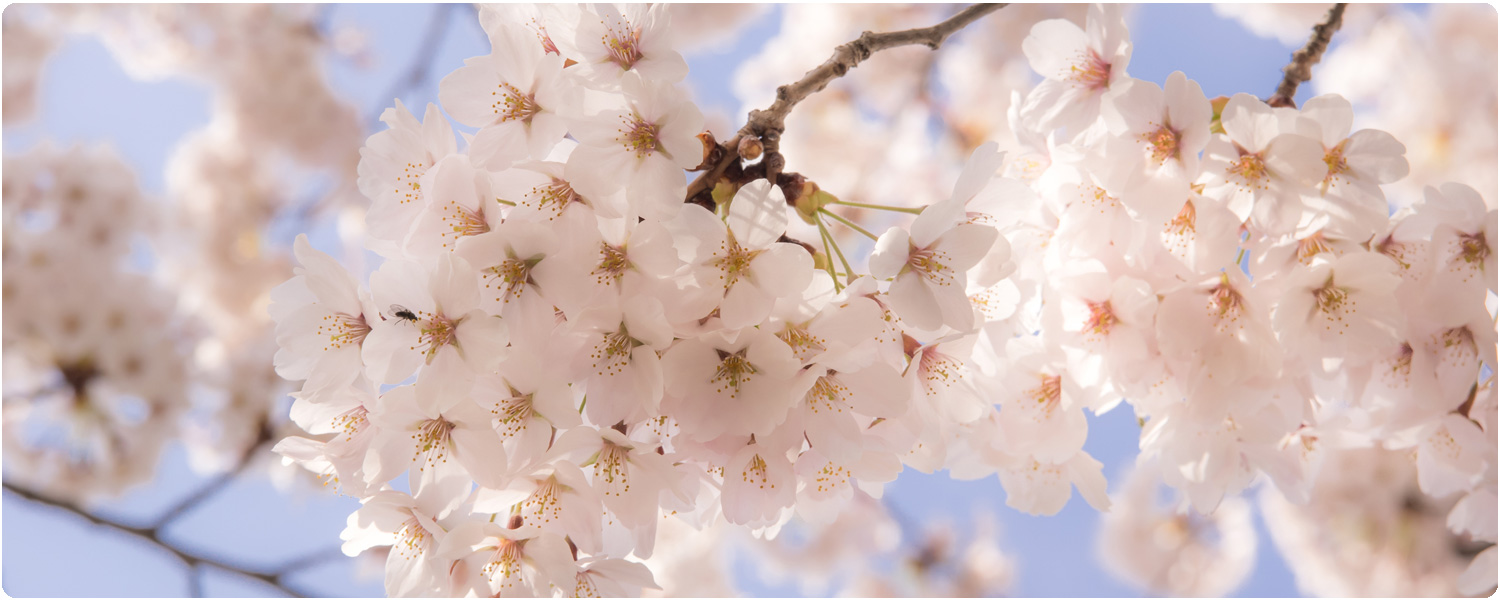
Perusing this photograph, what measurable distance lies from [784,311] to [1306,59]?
938 millimetres

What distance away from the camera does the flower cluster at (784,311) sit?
28.7 inches

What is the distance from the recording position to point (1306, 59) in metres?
1.15

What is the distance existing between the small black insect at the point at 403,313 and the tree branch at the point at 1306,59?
3.60 ft

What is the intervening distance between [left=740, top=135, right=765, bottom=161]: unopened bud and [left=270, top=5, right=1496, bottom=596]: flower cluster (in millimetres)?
32

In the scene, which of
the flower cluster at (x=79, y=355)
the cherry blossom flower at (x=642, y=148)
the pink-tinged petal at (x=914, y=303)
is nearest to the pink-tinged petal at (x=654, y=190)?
the cherry blossom flower at (x=642, y=148)

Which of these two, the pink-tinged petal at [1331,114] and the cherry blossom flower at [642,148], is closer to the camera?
the cherry blossom flower at [642,148]

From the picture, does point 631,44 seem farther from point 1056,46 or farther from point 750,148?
point 1056,46

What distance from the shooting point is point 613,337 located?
2.40 feet

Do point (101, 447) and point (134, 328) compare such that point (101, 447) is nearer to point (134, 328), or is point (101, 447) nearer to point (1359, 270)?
point (134, 328)

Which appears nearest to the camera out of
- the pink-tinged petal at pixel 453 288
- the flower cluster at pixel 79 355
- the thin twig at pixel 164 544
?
the pink-tinged petal at pixel 453 288

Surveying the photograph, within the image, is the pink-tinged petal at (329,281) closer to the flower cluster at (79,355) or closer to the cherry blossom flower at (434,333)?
the cherry blossom flower at (434,333)

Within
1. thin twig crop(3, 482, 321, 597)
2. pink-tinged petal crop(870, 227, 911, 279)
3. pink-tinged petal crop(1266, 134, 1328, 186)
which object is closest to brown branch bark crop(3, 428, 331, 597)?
thin twig crop(3, 482, 321, 597)

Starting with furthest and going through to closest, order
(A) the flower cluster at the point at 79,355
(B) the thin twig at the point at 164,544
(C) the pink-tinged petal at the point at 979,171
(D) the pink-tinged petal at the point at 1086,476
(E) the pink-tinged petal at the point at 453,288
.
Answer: (A) the flower cluster at the point at 79,355, (B) the thin twig at the point at 164,544, (D) the pink-tinged petal at the point at 1086,476, (C) the pink-tinged petal at the point at 979,171, (E) the pink-tinged petal at the point at 453,288

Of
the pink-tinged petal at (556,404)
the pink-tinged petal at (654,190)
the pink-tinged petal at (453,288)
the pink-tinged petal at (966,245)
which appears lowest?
the pink-tinged petal at (556,404)
